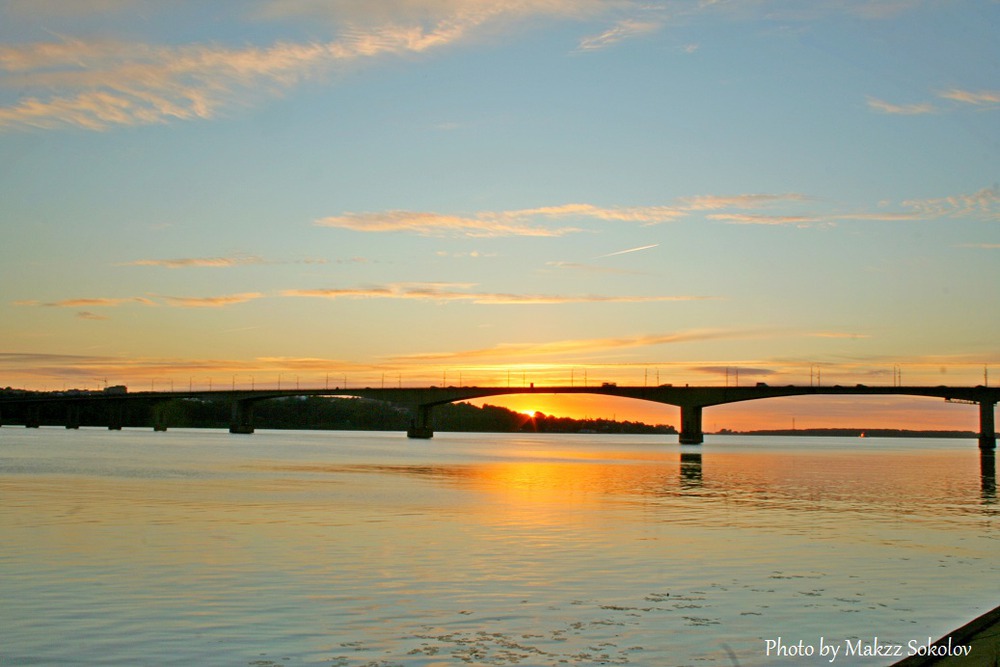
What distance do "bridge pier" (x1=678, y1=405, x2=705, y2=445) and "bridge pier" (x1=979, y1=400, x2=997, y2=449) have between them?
43.9 meters

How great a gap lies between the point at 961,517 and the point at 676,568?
69.7 ft

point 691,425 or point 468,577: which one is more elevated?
point 691,425

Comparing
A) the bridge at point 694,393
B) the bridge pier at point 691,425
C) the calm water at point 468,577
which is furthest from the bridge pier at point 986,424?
the calm water at point 468,577

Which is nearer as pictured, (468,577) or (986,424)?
(468,577)

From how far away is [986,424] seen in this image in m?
164

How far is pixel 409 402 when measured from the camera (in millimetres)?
188500

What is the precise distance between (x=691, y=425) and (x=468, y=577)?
15994 cm

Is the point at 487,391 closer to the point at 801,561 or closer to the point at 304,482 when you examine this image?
the point at 304,482

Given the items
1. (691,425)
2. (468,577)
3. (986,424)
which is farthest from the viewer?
(691,425)

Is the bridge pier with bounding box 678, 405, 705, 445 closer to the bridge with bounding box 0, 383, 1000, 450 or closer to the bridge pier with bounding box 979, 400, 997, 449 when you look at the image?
the bridge with bounding box 0, 383, 1000, 450

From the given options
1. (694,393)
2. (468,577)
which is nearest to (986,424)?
(694,393)

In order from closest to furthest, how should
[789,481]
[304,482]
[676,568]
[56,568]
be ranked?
[56,568], [676,568], [304,482], [789,481]

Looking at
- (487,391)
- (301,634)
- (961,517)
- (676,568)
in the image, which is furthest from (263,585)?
(487,391)

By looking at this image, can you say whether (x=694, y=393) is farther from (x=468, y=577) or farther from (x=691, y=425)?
(x=468, y=577)
